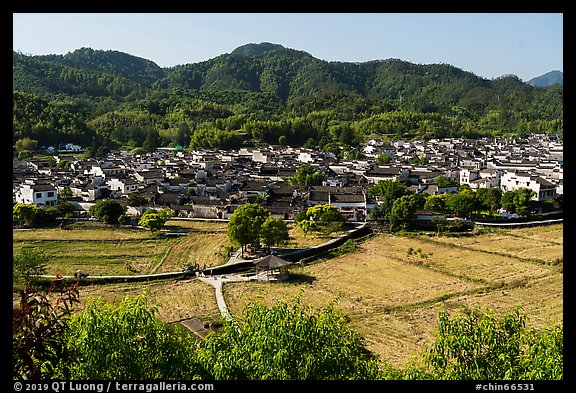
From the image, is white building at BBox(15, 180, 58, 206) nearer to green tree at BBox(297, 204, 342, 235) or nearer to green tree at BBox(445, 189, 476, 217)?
green tree at BBox(297, 204, 342, 235)

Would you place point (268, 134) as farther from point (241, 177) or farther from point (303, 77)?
point (303, 77)

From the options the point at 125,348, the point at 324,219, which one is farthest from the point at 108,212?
the point at 125,348

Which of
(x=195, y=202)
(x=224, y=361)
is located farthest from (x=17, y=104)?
(x=224, y=361)

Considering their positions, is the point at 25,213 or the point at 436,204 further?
the point at 436,204

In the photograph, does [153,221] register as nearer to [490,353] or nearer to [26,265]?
[26,265]

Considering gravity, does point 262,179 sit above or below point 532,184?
above

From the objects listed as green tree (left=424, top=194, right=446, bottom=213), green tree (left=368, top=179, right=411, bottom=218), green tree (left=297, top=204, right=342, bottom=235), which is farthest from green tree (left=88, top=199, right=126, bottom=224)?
green tree (left=424, top=194, right=446, bottom=213)
